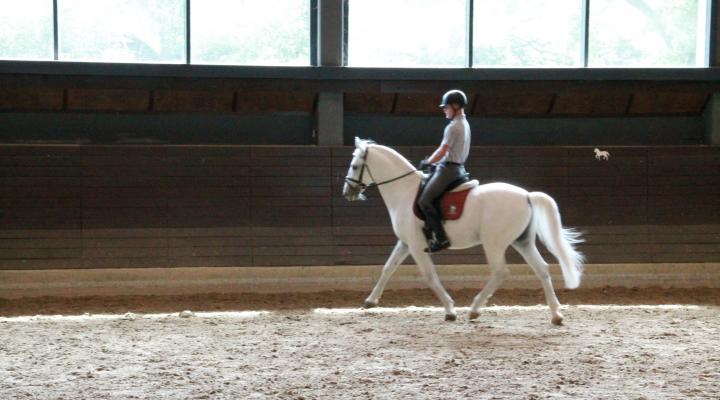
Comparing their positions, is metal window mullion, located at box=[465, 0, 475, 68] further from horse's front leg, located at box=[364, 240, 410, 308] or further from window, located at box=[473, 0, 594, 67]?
horse's front leg, located at box=[364, 240, 410, 308]

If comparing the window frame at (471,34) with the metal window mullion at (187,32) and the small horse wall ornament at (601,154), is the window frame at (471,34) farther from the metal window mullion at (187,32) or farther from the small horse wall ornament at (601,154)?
the small horse wall ornament at (601,154)

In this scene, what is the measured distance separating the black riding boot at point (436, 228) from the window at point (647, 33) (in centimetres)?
410

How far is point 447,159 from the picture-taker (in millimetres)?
7984

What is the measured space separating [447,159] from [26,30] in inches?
215

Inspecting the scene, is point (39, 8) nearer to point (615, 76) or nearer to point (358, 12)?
point (358, 12)

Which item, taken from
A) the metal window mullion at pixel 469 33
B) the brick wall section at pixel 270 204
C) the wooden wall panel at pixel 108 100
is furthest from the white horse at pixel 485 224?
the wooden wall panel at pixel 108 100

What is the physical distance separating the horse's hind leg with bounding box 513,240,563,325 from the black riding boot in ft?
2.37

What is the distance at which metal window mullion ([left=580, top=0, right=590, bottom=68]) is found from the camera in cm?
1075

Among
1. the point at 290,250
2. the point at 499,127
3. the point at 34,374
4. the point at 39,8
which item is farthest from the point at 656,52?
the point at 34,374

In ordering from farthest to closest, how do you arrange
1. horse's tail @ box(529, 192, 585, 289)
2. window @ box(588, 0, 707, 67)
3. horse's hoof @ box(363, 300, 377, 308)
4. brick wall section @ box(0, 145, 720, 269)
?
window @ box(588, 0, 707, 67) < brick wall section @ box(0, 145, 720, 269) < horse's hoof @ box(363, 300, 377, 308) < horse's tail @ box(529, 192, 585, 289)

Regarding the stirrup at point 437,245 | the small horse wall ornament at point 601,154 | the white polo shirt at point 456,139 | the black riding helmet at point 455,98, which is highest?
the black riding helmet at point 455,98

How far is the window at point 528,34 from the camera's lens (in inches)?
423

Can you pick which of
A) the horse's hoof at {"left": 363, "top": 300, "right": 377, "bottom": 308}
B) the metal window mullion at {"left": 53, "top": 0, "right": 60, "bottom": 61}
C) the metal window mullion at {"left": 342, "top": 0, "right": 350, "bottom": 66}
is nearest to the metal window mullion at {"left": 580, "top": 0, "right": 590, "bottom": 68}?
the metal window mullion at {"left": 342, "top": 0, "right": 350, "bottom": 66}

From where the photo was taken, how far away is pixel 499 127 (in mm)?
11234
